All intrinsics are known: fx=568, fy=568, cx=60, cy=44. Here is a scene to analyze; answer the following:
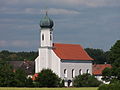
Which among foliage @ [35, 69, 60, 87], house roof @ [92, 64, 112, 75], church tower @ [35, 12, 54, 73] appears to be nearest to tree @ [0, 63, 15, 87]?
foliage @ [35, 69, 60, 87]

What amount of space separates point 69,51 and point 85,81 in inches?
646

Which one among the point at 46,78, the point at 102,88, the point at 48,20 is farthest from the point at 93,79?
the point at 102,88

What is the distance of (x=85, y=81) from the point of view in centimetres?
11369

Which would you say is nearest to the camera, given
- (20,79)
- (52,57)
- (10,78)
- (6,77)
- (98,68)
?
(6,77)

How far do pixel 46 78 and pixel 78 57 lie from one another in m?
24.7

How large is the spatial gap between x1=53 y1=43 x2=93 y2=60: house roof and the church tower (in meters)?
2.17

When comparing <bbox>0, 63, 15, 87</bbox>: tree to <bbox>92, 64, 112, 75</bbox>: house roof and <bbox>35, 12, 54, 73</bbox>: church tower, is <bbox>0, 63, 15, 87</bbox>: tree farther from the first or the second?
<bbox>92, 64, 112, 75</bbox>: house roof

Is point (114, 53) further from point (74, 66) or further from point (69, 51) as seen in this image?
point (69, 51)

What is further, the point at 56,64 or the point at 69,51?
the point at 69,51

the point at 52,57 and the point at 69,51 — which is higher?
the point at 69,51

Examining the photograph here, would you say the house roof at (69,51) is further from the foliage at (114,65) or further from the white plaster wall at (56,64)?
the foliage at (114,65)

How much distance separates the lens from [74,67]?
12700cm

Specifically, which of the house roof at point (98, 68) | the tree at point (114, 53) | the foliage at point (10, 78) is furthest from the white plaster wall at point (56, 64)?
the tree at point (114, 53)

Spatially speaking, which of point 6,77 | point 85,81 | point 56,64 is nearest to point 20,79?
point 6,77
